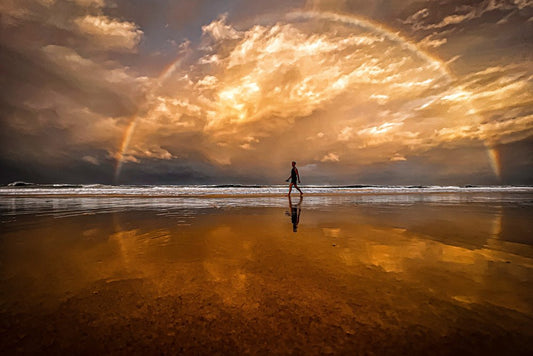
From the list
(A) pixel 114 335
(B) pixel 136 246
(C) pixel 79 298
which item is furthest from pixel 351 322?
(B) pixel 136 246

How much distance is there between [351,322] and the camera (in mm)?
1932

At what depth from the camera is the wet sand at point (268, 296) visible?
170 cm

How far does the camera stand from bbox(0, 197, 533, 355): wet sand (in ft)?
5.58

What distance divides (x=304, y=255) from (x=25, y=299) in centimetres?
314

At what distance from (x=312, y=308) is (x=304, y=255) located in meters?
1.59

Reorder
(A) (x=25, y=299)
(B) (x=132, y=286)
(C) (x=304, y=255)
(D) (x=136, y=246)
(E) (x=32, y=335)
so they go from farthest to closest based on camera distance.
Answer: (D) (x=136, y=246)
(C) (x=304, y=255)
(B) (x=132, y=286)
(A) (x=25, y=299)
(E) (x=32, y=335)

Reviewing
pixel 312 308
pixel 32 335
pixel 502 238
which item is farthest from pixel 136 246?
pixel 502 238

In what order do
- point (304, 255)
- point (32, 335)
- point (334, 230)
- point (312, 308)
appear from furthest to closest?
point (334, 230)
point (304, 255)
point (312, 308)
point (32, 335)

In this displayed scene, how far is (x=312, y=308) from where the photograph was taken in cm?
215

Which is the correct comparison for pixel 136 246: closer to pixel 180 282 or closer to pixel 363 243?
pixel 180 282

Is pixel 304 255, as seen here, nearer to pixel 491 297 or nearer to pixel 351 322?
pixel 351 322

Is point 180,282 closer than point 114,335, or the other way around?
point 114,335

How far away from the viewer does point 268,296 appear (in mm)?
2398

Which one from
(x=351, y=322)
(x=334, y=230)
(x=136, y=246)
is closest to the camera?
(x=351, y=322)
